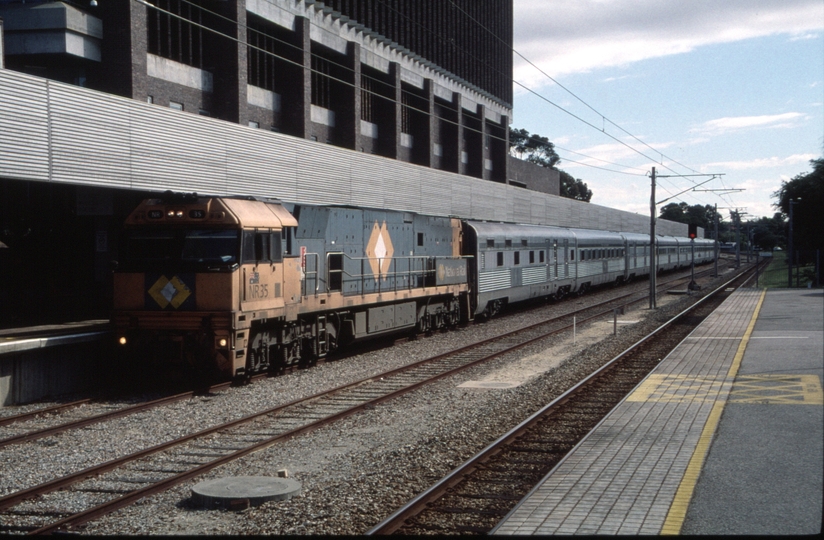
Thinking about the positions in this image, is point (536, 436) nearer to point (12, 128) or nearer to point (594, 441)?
point (594, 441)

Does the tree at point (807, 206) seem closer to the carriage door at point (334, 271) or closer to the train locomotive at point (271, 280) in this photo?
the train locomotive at point (271, 280)

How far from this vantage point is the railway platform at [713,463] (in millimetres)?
4914

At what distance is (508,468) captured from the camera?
31.3 feet

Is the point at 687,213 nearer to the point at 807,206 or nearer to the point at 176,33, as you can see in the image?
the point at 807,206

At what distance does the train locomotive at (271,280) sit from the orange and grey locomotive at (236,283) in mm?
22

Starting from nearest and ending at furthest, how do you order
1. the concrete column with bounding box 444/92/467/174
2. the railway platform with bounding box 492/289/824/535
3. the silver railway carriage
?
the railway platform with bounding box 492/289/824/535 < the silver railway carriage < the concrete column with bounding box 444/92/467/174

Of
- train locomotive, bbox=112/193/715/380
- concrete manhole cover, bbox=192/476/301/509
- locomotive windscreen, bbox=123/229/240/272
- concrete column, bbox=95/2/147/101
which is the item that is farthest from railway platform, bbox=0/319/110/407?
concrete column, bbox=95/2/147/101

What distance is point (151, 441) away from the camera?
10836 millimetres

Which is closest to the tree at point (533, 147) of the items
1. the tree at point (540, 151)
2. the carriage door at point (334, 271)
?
the tree at point (540, 151)

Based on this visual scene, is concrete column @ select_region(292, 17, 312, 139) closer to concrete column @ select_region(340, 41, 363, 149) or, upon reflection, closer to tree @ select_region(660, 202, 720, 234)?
concrete column @ select_region(340, 41, 363, 149)

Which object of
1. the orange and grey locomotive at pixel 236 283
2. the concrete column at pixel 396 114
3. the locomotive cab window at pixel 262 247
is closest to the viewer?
the orange and grey locomotive at pixel 236 283

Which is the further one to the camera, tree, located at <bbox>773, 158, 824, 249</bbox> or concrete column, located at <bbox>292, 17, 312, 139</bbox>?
tree, located at <bbox>773, 158, 824, 249</bbox>

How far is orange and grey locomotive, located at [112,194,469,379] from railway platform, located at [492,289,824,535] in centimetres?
714

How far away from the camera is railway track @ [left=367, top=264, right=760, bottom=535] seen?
7.53 meters
